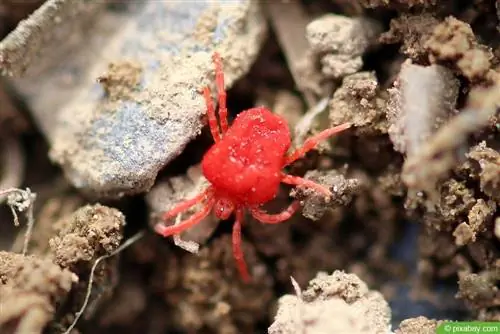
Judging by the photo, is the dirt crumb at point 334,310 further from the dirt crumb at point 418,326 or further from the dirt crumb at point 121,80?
Answer: the dirt crumb at point 121,80

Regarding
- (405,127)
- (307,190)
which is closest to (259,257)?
(307,190)

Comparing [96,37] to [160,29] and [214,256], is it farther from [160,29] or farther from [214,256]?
[214,256]

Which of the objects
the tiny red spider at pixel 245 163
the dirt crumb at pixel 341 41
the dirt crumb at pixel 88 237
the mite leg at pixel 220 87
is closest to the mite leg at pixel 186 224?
the tiny red spider at pixel 245 163

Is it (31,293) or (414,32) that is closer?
(31,293)

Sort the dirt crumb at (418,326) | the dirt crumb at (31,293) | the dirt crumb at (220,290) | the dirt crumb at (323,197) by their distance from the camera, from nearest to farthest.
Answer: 1. the dirt crumb at (31,293)
2. the dirt crumb at (418,326)
3. the dirt crumb at (323,197)
4. the dirt crumb at (220,290)

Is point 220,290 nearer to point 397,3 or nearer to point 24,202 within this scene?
point 24,202

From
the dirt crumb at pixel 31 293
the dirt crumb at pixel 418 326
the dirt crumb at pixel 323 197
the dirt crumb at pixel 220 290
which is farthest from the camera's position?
the dirt crumb at pixel 220 290

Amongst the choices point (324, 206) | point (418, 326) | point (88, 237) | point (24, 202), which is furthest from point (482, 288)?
point (24, 202)
